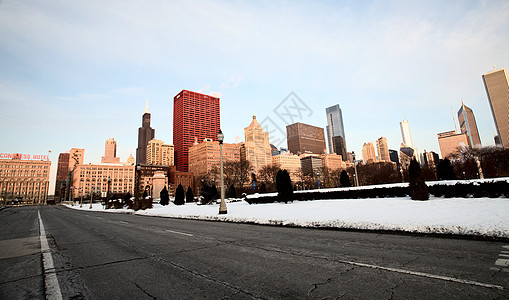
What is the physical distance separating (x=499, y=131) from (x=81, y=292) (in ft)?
888

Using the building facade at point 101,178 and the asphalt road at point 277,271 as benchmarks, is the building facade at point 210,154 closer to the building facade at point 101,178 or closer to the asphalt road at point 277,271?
the building facade at point 101,178

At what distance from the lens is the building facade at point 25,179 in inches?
5789

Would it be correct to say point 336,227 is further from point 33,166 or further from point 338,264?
point 33,166

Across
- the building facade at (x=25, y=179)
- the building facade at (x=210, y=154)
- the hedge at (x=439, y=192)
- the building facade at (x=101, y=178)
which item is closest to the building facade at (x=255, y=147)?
the building facade at (x=210, y=154)

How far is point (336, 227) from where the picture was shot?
33.9ft

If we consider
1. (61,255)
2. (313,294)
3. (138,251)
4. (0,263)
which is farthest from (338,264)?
(0,263)

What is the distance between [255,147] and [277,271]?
174m

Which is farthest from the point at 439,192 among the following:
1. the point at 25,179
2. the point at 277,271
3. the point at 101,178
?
the point at 25,179

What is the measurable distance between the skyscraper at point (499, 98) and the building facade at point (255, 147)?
177 metres

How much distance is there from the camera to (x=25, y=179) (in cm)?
15362

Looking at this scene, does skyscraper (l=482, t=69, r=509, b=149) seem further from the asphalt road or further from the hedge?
the asphalt road

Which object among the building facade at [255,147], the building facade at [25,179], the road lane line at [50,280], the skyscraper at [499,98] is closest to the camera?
the road lane line at [50,280]

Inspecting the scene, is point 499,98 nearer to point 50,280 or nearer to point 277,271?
point 277,271

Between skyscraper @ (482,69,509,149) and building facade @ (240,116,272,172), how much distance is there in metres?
177
